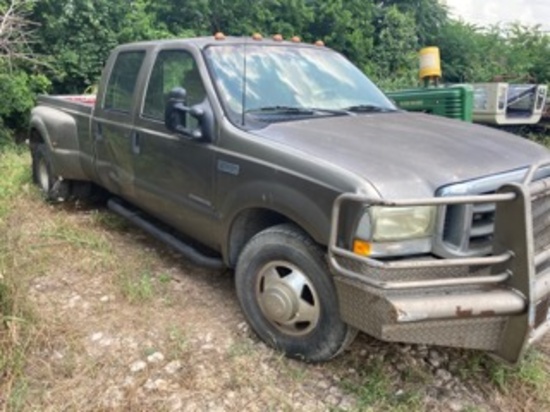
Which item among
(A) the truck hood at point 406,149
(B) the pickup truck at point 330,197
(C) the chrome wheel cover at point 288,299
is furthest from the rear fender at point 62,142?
(C) the chrome wheel cover at point 288,299

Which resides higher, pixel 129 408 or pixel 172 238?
pixel 172 238

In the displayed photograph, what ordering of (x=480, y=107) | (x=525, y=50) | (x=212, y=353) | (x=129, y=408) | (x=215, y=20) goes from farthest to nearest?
(x=525, y=50) → (x=215, y=20) → (x=480, y=107) → (x=212, y=353) → (x=129, y=408)

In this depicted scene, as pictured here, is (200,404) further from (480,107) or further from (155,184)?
(480,107)

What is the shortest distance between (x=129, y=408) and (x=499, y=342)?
1.79 metres

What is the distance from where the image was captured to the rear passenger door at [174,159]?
3.69 m

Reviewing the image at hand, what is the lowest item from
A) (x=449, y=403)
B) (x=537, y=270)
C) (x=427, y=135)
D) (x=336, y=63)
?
(x=449, y=403)

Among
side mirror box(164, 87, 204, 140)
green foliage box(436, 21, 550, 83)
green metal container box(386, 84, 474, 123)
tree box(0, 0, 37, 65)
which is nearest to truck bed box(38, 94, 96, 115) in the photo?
side mirror box(164, 87, 204, 140)

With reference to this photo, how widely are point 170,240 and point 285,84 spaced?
1419mm

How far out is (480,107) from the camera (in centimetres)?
837

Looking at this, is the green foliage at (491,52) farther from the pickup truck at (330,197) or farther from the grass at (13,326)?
the grass at (13,326)

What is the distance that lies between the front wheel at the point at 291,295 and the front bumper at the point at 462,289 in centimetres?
27

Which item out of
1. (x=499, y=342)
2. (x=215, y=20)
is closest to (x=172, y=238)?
(x=499, y=342)

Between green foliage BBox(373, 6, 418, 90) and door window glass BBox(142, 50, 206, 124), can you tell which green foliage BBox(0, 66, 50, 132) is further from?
green foliage BBox(373, 6, 418, 90)

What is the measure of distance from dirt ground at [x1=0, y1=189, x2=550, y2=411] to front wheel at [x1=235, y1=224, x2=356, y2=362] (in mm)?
136
